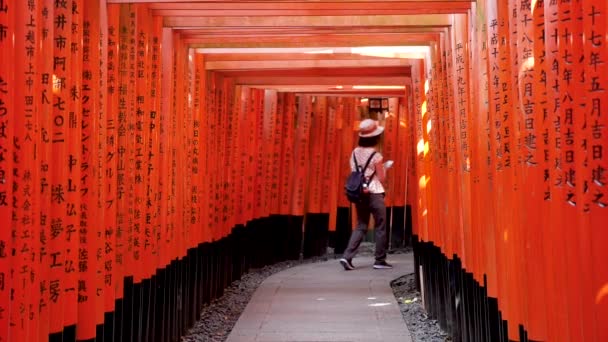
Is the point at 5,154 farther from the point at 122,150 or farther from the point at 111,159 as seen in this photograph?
the point at 122,150


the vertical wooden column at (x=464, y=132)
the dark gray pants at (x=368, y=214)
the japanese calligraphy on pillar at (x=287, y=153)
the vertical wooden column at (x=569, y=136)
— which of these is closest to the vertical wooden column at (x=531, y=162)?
the vertical wooden column at (x=569, y=136)

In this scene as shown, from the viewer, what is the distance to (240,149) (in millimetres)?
10672

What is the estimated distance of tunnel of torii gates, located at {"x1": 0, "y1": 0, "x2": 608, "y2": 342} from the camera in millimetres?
3098

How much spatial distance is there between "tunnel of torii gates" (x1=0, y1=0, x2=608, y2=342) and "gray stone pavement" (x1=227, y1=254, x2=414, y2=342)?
542 mm

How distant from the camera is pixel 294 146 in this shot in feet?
41.5

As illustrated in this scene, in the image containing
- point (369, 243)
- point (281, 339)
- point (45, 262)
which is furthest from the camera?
point (369, 243)

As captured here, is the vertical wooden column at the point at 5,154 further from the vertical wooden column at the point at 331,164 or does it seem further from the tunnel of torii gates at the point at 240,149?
the vertical wooden column at the point at 331,164

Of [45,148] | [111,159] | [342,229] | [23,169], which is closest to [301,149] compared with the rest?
[342,229]

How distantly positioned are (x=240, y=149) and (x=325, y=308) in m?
2.89

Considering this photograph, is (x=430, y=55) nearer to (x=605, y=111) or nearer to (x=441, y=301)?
(x=441, y=301)

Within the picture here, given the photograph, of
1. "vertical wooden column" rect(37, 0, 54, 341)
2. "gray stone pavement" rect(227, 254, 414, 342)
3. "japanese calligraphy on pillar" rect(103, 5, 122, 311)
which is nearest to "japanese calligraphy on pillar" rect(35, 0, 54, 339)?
"vertical wooden column" rect(37, 0, 54, 341)

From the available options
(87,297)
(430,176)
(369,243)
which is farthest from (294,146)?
(87,297)

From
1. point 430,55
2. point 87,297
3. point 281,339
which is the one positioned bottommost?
point 281,339

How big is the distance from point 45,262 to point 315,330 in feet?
13.6
